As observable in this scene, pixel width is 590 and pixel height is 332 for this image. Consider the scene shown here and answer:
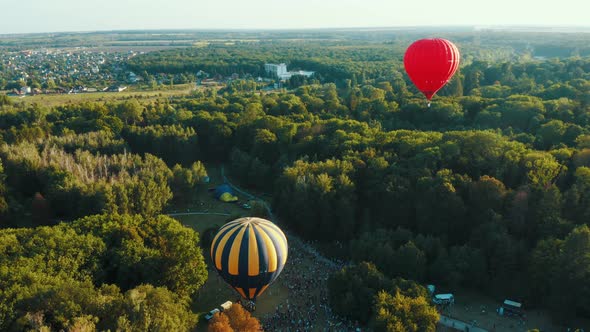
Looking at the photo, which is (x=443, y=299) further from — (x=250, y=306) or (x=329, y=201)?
(x=250, y=306)

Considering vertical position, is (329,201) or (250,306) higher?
(329,201)

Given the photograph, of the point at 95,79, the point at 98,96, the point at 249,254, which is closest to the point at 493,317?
the point at 249,254

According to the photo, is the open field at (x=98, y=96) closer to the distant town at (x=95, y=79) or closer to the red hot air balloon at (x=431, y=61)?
the distant town at (x=95, y=79)

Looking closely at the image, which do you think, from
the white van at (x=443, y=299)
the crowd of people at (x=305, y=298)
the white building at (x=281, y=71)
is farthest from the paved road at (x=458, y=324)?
the white building at (x=281, y=71)

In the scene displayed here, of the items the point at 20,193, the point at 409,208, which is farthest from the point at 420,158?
the point at 20,193

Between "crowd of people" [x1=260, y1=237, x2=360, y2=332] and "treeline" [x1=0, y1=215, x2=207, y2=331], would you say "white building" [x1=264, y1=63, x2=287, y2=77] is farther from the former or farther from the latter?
"treeline" [x1=0, y1=215, x2=207, y2=331]
